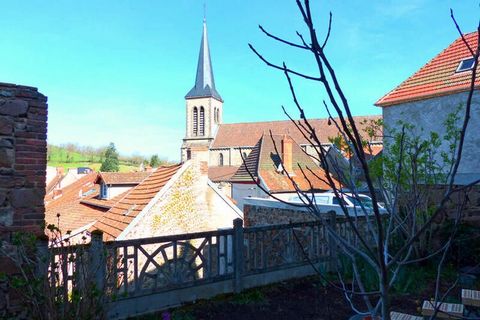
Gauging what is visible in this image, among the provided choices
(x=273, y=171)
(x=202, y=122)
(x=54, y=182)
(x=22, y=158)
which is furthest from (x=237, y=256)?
(x=202, y=122)

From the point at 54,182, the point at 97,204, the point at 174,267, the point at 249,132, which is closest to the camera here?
the point at 174,267

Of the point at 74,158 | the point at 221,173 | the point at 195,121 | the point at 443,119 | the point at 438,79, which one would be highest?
the point at 195,121

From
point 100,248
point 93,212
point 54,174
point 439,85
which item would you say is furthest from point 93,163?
point 100,248

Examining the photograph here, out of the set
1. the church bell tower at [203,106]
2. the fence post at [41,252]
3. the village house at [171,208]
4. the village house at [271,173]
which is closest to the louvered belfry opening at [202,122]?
Answer: the church bell tower at [203,106]

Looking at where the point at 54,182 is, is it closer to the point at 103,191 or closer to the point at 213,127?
the point at 213,127

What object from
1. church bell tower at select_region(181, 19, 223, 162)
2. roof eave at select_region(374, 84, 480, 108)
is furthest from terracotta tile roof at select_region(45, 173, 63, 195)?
roof eave at select_region(374, 84, 480, 108)

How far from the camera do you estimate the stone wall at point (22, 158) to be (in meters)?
4.08

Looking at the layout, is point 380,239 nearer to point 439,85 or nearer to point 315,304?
point 315,304

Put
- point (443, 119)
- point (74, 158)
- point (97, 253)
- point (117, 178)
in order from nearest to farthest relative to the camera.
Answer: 1. point (97, 253)
2. point (443, 119)
3. point (117, 178)
4. point (74, 158)

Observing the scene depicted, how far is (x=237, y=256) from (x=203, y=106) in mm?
50315

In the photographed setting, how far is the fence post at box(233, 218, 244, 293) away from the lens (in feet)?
20.0

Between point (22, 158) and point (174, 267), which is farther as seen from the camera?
point (174, 267)

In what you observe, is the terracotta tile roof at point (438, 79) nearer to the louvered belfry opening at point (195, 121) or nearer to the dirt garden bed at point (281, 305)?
the dirt garden bed at point (281, 305)

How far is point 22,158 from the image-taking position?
419 cm
